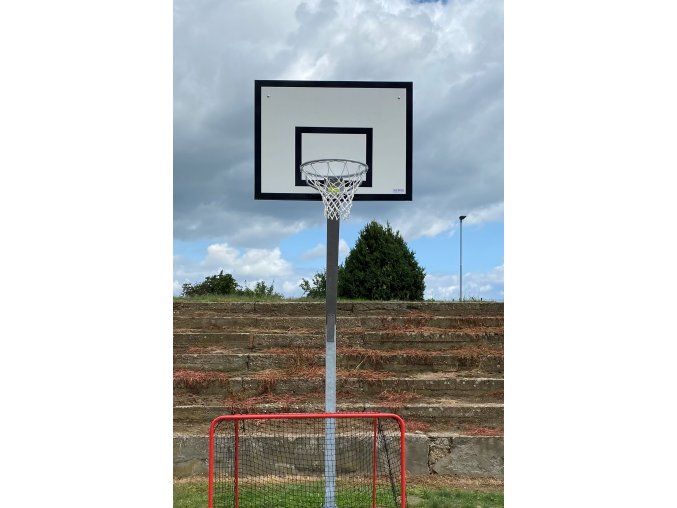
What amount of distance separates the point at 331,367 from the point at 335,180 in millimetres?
1587

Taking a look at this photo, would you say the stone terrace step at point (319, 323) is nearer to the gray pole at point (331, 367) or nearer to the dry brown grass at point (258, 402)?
the dry brown grass at point (258, 402)

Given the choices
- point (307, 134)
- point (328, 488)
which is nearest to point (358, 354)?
point (328, 488)

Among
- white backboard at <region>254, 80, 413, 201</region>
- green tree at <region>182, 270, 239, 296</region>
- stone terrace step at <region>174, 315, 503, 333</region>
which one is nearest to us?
white backboard at <region>254, 80, 413, 201</region>

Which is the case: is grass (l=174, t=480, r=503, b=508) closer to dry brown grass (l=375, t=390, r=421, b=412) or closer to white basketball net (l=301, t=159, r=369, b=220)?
dry brown grass (l=375, t=390, r=421, b=412)

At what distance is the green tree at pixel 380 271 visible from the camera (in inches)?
503

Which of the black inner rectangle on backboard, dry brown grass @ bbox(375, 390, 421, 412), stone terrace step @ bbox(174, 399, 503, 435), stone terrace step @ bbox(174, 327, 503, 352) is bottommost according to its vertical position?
stone terrace step @ bbox(174, 399, 503, 435)

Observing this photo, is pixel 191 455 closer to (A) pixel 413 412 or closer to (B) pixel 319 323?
(A) pixel 413 412

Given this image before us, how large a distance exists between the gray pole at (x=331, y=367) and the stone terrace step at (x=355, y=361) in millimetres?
2993

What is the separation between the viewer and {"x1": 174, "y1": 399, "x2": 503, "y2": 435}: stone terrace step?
667 centimetres

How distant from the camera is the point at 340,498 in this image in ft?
18.6

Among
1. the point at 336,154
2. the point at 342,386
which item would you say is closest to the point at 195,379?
the point at 342,386

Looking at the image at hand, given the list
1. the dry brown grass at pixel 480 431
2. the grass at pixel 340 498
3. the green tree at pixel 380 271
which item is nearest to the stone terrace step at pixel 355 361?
the dry brown grass at pixel 480 431

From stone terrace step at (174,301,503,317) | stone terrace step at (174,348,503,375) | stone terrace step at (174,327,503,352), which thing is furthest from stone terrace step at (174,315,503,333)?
stone terrace step at (174,348,503,375)

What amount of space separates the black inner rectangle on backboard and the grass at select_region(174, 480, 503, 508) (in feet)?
9.31
